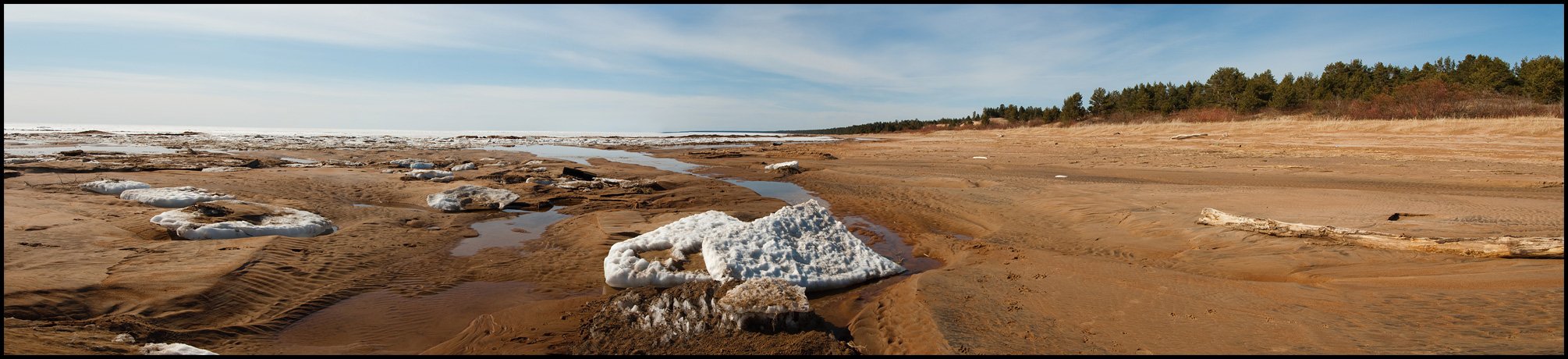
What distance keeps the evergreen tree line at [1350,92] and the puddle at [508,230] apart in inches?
1639

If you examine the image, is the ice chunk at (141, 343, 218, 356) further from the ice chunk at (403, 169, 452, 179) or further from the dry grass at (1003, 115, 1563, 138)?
the dry grass at (1003, 115, 1563, 138)

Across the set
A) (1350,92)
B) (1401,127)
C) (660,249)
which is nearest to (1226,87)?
(1350,92)

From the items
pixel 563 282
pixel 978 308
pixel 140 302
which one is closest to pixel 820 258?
pixel 978 308

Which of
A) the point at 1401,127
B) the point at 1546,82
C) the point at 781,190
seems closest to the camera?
the point at 781,190

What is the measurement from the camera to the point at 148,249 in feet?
21.9

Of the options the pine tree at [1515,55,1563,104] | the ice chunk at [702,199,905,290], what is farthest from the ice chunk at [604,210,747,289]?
the pine tree at [1515,55,1563,104]

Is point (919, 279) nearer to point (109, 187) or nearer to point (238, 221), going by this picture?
point (238, 221)

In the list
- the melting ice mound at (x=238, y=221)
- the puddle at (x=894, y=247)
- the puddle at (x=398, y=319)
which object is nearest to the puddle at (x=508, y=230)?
the puddle at (x=398, y=319)

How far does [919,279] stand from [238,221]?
9.68 meters

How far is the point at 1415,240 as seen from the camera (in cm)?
671

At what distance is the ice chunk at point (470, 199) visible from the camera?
37.7ft

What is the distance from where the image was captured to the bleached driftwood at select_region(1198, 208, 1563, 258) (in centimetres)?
601

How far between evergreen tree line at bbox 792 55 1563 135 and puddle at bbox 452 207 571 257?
137 ft

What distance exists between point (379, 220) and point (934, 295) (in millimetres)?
9580
